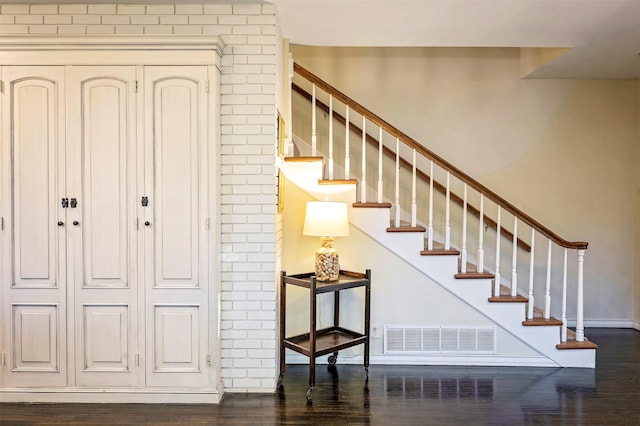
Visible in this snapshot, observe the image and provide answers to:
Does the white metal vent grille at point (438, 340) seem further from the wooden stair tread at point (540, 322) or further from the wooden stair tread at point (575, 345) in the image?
the wooden stair tread at point (575, 345)

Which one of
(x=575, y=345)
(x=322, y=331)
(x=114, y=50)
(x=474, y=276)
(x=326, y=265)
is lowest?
(x=575, y=345)

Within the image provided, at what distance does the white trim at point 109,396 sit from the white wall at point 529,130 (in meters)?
3.38

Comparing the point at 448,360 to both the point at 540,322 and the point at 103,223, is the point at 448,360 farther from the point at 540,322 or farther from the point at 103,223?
the point at 103,223

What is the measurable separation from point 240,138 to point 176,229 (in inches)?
30.7

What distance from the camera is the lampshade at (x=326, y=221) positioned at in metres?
3.57

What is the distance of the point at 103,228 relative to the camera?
3.27m

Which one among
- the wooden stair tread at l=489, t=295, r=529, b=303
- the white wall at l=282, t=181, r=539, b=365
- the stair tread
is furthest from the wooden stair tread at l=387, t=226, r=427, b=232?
the wooden stair tread at l=489, t=295, r=529, b=303

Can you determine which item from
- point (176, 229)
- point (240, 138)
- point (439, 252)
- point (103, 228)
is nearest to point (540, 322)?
point (439, 252)

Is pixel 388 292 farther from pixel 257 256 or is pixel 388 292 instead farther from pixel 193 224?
pixel 193 224

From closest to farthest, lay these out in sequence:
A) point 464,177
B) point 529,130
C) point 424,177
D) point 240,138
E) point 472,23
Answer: point 240,138 < point 472,23 < point 464,177 < point 424,177 < point 529,130

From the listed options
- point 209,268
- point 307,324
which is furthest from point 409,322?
point 209,268

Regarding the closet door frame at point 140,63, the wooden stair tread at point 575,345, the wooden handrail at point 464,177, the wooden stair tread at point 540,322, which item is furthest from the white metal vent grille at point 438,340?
the closet door frame at point 140,63

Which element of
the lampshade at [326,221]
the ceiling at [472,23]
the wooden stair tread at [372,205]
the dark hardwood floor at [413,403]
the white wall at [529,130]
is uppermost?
the ceiling at [472,23]

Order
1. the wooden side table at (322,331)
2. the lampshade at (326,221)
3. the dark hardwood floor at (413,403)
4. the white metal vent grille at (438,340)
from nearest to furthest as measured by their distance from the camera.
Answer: the dark hardwood floor at (413,403), the wooden side table at (322,331), the lampshade at (326,221), the white metal vent grille at (438,340)
